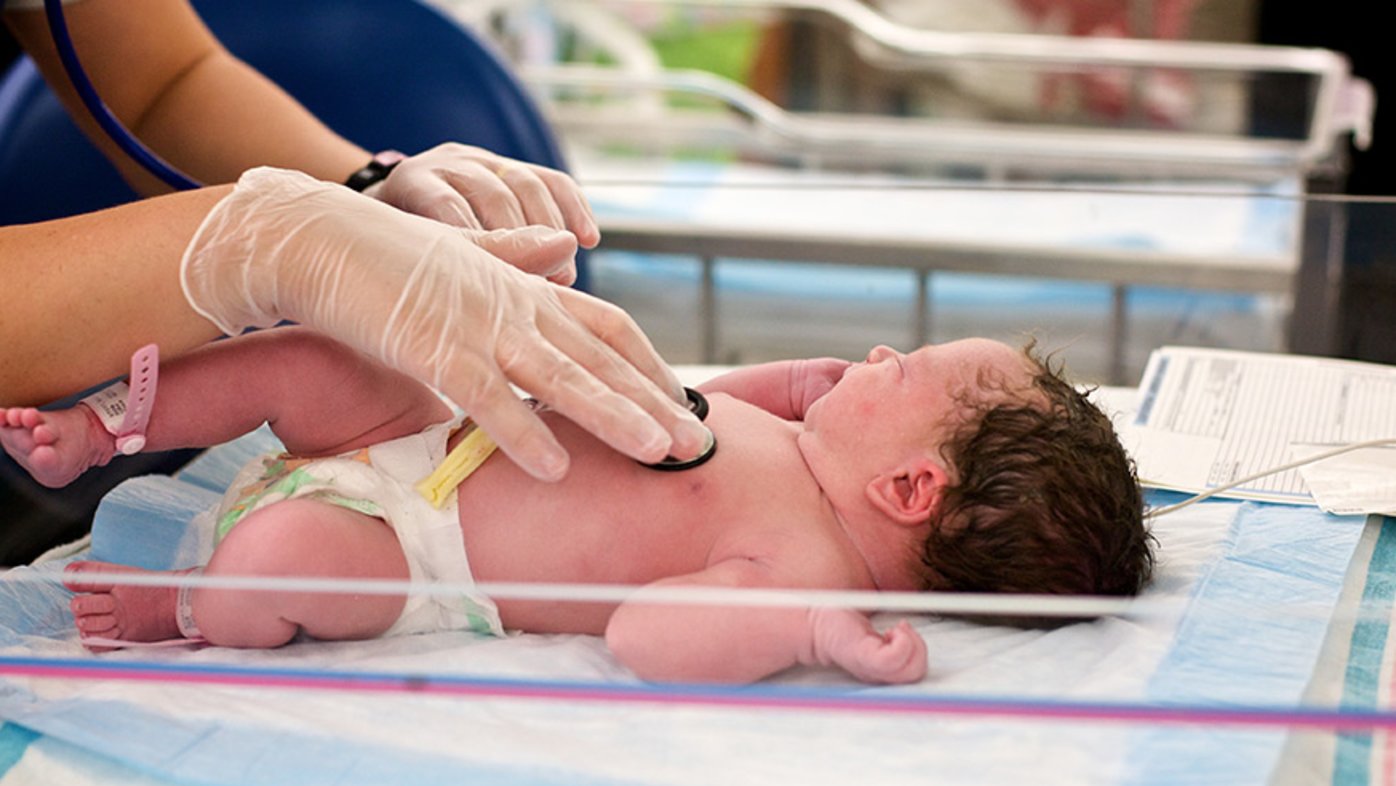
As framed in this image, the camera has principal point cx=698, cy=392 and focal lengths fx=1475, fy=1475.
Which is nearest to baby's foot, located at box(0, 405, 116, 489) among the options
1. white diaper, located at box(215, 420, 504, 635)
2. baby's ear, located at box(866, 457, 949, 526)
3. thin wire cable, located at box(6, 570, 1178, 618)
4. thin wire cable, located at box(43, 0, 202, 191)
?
white diaper, located at box(215, 420, 504, 635)

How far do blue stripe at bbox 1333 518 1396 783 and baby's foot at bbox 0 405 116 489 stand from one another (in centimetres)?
89

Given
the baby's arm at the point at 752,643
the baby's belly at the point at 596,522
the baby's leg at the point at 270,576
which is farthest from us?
the baby's belly at the point at 596,522

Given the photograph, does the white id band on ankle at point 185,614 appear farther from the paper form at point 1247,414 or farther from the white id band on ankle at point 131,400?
the paper form at point 1247,414

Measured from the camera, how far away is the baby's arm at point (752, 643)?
941 mm

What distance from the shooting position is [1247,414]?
1.54m

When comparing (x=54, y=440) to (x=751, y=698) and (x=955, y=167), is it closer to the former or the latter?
(x=751, y=698)

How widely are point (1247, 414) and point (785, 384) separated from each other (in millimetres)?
500

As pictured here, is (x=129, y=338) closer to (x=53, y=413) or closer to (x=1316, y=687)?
(x=53, y=413)

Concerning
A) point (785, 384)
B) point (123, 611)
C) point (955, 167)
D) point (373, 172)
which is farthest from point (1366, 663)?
point (955, 167)

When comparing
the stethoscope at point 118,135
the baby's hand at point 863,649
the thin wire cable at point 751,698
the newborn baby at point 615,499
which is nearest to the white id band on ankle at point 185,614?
the newborn baby at point 615,499

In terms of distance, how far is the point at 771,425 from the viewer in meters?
1.30

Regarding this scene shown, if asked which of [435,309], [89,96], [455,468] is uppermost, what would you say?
[89,96]

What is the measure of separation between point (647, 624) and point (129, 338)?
464 mm

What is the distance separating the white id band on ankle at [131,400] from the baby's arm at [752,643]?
0.41 meters
